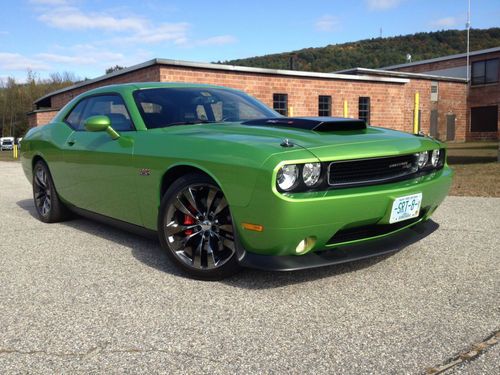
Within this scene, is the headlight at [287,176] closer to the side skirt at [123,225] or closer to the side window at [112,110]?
the side skirt at [123,225]

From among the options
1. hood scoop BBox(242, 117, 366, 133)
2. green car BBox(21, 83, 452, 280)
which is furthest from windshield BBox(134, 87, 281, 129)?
hood scoop BBox(242, 117, 366, 133)

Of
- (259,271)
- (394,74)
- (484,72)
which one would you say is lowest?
(259,271)

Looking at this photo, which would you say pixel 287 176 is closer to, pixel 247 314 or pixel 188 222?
pixel 247 314

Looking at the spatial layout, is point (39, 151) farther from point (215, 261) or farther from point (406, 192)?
→ point (406, 192)

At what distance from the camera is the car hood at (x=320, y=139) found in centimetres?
281

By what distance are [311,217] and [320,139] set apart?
573 millimetres

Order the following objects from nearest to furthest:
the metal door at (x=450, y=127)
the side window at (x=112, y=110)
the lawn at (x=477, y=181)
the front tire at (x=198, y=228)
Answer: the front tire at (x=198, y=228) → the side window at (x=112, y=110) → the lawn at (x=477, y=181) → the metal door at (x=450, y=127)

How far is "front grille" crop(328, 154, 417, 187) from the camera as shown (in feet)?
9.26

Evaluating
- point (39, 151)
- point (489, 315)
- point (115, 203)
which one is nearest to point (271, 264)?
point (489, 315)

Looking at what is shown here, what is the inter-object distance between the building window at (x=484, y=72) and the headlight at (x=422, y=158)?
1379 inches

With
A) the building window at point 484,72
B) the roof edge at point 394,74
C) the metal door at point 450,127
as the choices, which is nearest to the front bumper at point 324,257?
the roof edge at point 394,74

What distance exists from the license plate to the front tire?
3.31 feet

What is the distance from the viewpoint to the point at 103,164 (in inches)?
158

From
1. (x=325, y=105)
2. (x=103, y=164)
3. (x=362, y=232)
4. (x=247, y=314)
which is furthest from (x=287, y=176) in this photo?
(x=325, y=105)
